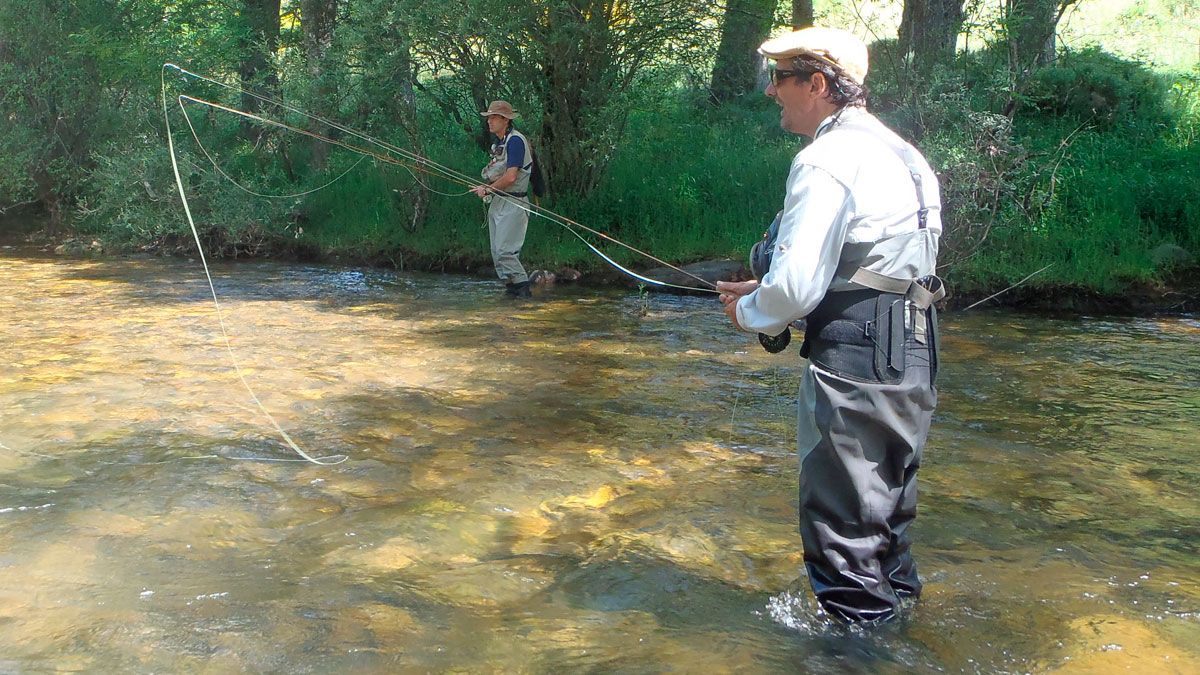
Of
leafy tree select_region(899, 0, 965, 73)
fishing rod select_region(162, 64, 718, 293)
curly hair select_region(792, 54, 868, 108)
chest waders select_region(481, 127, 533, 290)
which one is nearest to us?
curly hair select_region(792, 54, 868, 108)

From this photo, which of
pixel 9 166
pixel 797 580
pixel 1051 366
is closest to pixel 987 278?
pixel 1051 366

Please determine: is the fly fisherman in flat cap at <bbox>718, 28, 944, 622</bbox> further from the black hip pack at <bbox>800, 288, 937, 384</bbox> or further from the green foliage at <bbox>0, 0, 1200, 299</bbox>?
the green foliage at <bbox>0, 0, 1200, 299</bbox>

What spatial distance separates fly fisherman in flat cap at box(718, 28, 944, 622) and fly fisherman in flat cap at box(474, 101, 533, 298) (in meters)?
7.73

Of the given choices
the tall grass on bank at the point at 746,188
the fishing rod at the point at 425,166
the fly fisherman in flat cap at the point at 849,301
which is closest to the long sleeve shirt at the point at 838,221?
the fly fisherman in flat cap at the point at 849,301

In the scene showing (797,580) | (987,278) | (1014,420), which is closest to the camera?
(797,580)

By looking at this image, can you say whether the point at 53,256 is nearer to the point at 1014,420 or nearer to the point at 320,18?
the point at 320,18

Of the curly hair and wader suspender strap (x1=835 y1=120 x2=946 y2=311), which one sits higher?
the curly hair

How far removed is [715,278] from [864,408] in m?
8.41

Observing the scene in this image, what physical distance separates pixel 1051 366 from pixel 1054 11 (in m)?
4.41

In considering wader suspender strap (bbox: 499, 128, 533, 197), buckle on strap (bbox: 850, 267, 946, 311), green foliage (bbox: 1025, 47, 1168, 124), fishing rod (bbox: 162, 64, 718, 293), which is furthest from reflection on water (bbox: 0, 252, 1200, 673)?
green foliage (bbox: 1025, 47, 1168, 124)

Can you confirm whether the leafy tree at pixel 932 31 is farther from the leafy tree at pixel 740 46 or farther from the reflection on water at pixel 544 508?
the reflection on water at pixel 544 508

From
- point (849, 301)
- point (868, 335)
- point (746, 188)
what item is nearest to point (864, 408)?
point (868, 335)

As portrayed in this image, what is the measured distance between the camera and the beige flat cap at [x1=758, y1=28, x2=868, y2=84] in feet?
10.3

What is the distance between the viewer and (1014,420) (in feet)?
20.9
